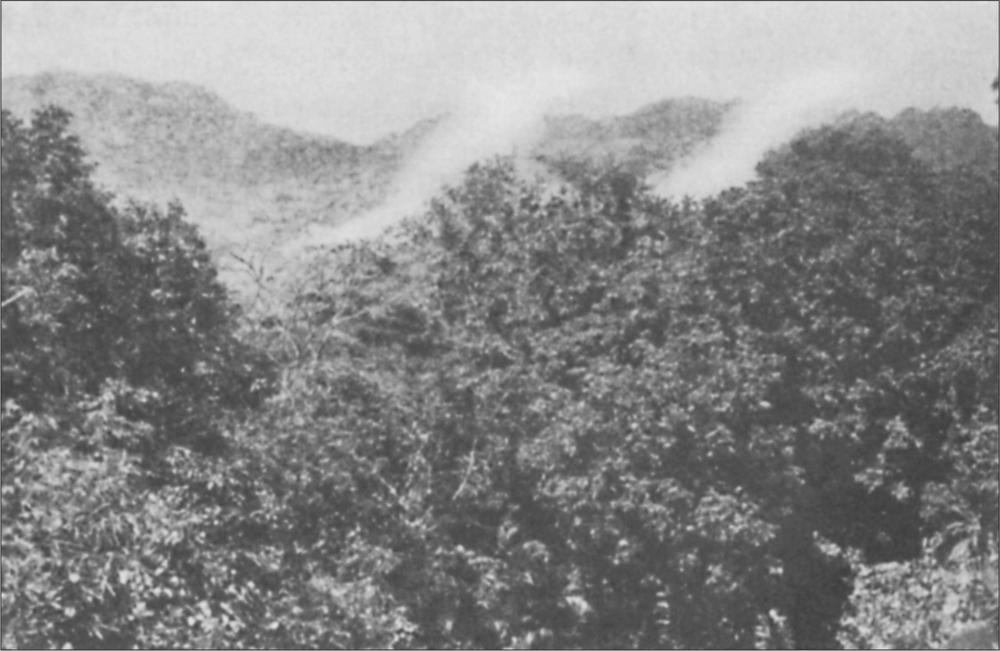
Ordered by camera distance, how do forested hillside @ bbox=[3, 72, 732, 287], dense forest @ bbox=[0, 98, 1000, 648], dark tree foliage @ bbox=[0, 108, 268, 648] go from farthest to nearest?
forested hillside @ bbox=[3, 72, 732, 287] → dense forest @ bbox=[0, 98, 1000, 648] → dark tree foliage @ bbox=[0, 108, 268, 648]

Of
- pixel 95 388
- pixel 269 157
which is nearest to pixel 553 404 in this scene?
pixel 95 388

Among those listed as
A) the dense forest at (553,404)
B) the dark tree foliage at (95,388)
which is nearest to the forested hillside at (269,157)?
the dense forest at (553,404)

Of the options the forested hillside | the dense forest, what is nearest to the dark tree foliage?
the dense forest

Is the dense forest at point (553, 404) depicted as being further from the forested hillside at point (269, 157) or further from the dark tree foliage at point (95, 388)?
the forested hillside at point (269, 157)

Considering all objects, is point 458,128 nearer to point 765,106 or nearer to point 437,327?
point 437,327

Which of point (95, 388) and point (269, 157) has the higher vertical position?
point (269, 157)

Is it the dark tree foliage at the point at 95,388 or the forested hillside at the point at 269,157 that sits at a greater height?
the forested hillside at the point at 269,157

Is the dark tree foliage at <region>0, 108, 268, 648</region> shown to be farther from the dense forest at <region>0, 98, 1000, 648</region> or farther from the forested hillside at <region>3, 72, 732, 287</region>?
the forested hillside at <region>3, 72, 732, 287</region>

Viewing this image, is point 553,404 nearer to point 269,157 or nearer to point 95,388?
point 95,388
